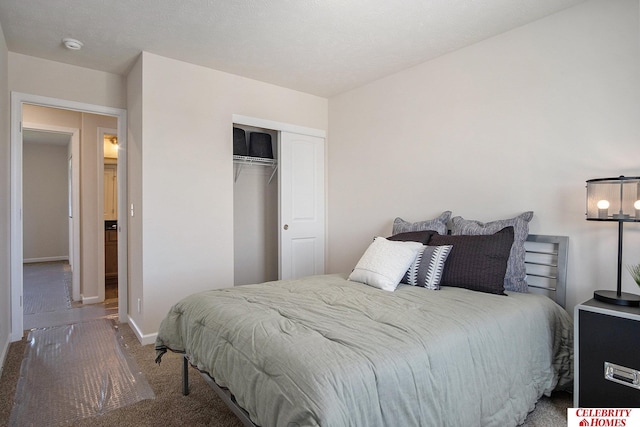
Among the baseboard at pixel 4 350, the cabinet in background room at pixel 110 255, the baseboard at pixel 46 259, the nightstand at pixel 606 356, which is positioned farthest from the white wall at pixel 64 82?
the baseboard at pixel 46 259

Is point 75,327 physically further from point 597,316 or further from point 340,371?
point 597,316

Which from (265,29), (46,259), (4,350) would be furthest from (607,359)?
(46,259)

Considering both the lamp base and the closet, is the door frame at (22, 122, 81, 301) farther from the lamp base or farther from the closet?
the lamp base

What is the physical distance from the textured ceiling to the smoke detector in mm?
49

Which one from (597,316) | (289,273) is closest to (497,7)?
(597,316)

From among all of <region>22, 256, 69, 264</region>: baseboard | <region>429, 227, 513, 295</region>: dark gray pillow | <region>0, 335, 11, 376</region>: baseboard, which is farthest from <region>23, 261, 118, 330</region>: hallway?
<region>429, 227, 513, 295</region>: dark gray pillow

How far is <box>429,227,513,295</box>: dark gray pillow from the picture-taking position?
225cm

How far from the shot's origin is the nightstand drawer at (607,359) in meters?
1.71

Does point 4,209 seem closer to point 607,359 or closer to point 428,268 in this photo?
point 428,268

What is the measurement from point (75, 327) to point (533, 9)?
4695 millimetres

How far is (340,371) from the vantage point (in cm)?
120

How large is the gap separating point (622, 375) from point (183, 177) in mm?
3329

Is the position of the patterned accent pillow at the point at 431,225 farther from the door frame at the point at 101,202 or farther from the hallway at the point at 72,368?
the door frame at the point at 101,202

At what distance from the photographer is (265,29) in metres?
2.66
